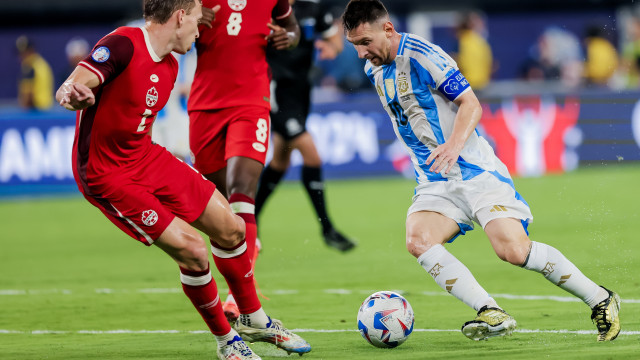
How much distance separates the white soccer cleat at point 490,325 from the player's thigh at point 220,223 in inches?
54.0

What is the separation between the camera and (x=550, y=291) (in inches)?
287

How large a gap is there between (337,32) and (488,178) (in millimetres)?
3647

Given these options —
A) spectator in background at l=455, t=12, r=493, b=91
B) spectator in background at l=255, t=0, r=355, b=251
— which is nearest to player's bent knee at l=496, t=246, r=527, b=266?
spectator in background at l=255, t=0, r=355, b=251

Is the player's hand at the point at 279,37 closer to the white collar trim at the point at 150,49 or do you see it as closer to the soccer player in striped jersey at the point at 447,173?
the soccer player in striped jersey at the point at 447,173

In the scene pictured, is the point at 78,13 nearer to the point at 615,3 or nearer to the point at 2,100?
the point at 2,100

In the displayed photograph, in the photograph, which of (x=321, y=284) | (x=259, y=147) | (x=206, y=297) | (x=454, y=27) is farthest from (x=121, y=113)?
(x=454, y=27)

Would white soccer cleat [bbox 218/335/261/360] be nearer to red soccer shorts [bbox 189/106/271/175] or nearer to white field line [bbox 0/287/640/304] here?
red soccer shorts [bbox 189/106/271/175]

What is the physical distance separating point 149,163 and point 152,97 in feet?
1.16

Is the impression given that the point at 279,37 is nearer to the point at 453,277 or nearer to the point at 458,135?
the point at 458,135

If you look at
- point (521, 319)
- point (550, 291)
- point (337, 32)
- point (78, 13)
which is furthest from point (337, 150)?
point (78, 13)

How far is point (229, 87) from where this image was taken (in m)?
6.50

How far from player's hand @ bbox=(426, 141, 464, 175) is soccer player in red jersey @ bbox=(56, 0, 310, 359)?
1.18 m

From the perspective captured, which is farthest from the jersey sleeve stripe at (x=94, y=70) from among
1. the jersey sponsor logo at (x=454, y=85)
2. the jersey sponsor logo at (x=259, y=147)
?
the jersey sponsor logo at (x=454, y=85)

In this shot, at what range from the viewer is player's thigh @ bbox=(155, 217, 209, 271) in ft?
16.8
